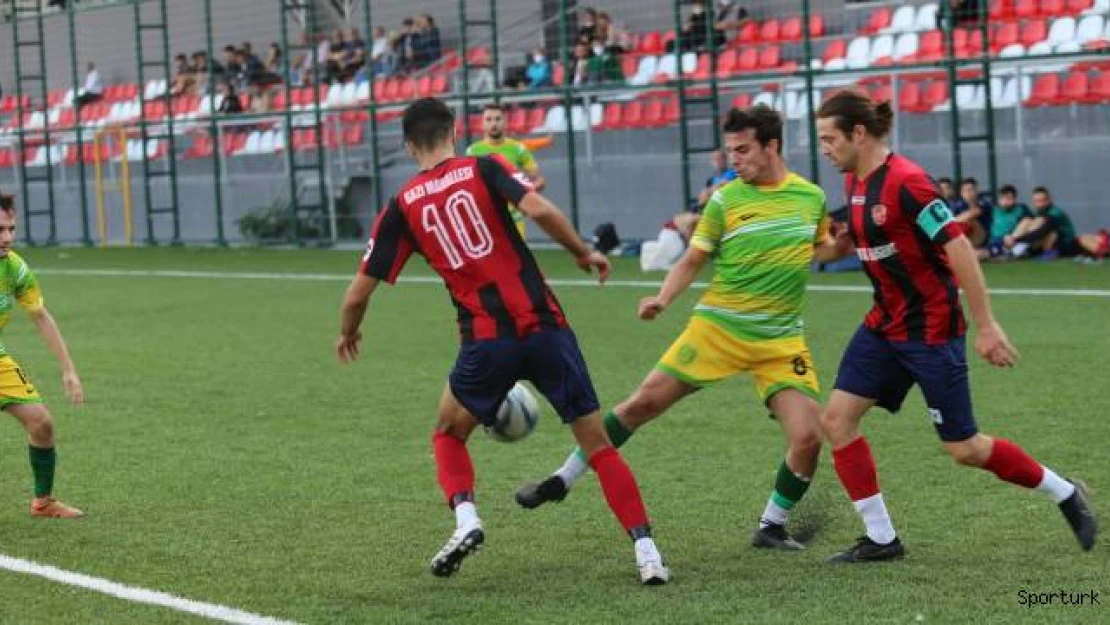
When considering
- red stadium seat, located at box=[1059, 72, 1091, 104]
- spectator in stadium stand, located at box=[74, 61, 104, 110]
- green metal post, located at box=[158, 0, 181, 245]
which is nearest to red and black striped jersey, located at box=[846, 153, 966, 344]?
red stadium seat, located at box=[1059, 72, 1091, 104]

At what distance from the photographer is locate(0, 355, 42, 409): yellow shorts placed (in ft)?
25.5

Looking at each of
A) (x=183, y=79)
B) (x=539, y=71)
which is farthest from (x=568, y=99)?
(x=183, y=79)

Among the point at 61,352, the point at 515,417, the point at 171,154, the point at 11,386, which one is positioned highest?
the point at 171,154

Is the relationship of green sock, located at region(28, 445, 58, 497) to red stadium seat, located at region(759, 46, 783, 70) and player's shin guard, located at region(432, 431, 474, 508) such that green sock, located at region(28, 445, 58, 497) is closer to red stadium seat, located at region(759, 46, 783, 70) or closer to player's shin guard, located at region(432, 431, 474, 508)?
player's shin guard, located at region(432, 431, 474, 508)

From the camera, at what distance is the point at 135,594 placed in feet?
20.9

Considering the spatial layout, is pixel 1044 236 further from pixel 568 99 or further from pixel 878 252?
pixel 878 252

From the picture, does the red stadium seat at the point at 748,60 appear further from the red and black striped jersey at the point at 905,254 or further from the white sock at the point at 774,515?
the red and black striped jersey at the point at 905,254

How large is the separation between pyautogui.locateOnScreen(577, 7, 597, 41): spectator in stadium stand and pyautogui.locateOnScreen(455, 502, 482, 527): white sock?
19.6 meters

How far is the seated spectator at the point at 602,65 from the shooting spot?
83.4 ft

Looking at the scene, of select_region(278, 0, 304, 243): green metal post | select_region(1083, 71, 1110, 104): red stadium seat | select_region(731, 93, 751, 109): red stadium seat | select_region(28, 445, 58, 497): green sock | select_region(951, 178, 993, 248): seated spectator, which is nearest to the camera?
select_region(28, 445, 58, 497): green sock

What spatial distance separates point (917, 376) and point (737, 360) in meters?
0.84

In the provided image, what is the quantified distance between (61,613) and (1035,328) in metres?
9.86

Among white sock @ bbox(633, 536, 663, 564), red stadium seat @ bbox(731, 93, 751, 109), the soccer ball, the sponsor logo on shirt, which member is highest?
red stadium seat @ bbox(731, 93, 751, 109)

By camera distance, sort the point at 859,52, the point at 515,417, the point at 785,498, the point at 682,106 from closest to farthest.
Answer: the point at 785,498 < the point at 515,417 < the point at 859,52 < the point at 682,106
